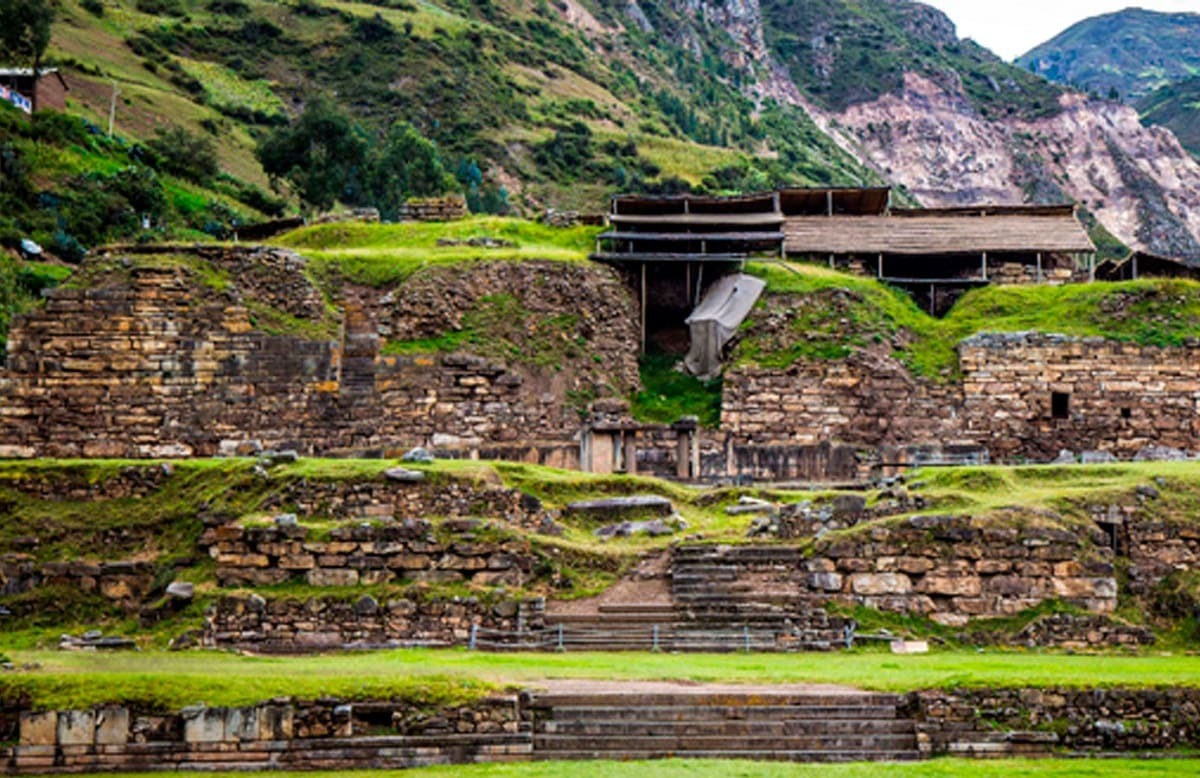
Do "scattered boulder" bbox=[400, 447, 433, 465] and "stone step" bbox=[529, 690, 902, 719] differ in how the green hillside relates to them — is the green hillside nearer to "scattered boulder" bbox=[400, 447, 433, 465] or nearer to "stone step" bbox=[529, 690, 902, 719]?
"scattered boulder" bbox=[400, 447, 433, 465]

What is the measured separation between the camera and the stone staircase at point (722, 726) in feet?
45.0

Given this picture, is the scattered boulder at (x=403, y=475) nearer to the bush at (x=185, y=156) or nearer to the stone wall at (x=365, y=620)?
the stone wall at (x=365, y=620)

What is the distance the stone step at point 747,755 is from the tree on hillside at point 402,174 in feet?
135

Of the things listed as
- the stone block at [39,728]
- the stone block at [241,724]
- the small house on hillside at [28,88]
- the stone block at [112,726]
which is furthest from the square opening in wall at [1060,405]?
the small house on hillside at [28,88]

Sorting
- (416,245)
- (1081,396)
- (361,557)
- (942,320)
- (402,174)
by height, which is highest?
(402,174)

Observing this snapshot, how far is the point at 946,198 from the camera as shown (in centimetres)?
13712

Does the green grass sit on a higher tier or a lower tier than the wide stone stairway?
higher

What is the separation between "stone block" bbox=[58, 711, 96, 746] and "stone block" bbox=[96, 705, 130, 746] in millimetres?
55

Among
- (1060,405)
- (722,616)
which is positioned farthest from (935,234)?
(722,616)

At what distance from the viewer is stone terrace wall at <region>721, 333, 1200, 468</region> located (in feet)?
104

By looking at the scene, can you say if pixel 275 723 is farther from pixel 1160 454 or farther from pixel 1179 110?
pixel 1179 110

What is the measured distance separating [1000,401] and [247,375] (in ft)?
57.1

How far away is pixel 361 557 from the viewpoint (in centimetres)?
1992

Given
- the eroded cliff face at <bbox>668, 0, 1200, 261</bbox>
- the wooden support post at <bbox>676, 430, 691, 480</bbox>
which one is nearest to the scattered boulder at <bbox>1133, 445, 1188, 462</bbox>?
the wooden support post at <bbox>676, 430, 691, 480</bbox>
